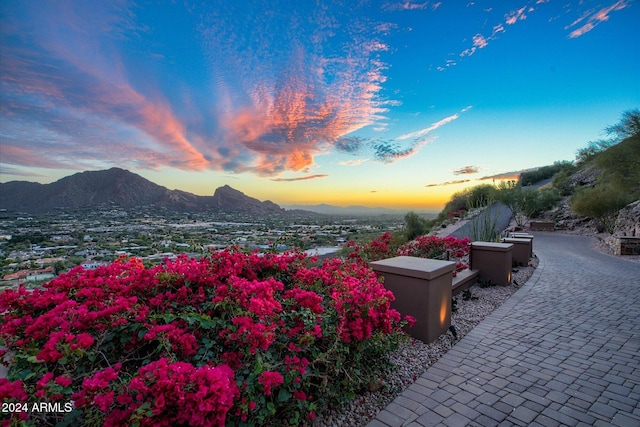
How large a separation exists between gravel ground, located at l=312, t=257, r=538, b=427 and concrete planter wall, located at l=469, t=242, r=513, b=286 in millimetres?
327

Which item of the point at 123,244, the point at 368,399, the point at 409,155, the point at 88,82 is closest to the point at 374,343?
the point at 368,399

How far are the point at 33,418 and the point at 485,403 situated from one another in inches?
120

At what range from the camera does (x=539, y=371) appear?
9.35 ft

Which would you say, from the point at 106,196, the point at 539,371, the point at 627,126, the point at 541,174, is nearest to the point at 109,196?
the point at 106,196

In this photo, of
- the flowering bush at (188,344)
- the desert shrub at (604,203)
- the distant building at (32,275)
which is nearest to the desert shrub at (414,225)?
the desert shrub at (604,203)

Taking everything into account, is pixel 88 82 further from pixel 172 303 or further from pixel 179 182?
pixel 172 303

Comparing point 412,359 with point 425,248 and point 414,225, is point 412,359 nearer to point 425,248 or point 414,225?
point 425,248

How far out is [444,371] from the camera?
9.34 feet

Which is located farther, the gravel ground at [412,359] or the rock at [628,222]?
the rock at [628,222]

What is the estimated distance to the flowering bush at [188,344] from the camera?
1.34 metres

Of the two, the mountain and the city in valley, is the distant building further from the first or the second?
the mountain

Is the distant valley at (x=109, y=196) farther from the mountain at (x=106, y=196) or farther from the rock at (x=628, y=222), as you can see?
the rock at (x=628, y=222)

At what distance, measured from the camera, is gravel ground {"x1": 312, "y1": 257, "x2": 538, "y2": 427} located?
218cm

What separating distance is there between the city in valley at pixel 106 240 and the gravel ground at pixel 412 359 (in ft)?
5.72
